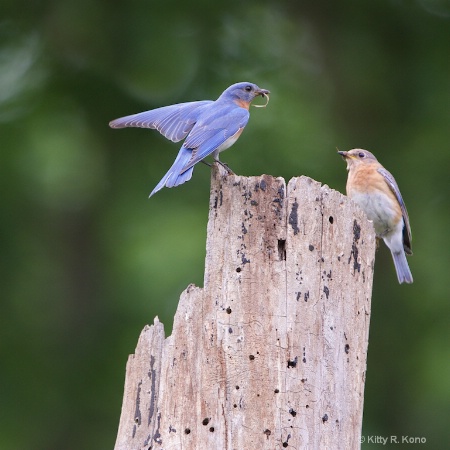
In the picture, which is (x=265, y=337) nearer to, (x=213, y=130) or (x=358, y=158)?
(x=213, y=130)

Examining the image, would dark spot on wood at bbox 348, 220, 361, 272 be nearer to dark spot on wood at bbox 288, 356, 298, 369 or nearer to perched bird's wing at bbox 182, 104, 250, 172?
dark spot on wood at bbox 288, 356, 298, 369

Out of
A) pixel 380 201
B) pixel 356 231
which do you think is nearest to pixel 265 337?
pixel 356 231

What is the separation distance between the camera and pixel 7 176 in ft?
37.5

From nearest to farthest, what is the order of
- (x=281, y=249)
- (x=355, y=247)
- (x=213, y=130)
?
(x=281, y=249)
(x=355, y=247)
(x=213, y=130)

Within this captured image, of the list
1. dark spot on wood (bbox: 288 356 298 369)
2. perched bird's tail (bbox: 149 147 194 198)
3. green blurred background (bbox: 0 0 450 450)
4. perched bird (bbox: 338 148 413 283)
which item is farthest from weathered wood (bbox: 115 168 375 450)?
green blurred background (bbox: 0 0 450 450)

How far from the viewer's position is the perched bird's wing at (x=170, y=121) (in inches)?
245

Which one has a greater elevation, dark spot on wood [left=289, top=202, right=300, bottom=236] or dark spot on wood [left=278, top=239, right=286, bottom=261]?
dark spot on wood [left=289, top=202, right=300, bottom=236]

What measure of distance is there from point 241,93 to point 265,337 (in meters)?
2.66

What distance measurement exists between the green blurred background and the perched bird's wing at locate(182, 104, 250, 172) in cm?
420

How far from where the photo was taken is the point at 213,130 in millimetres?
6105

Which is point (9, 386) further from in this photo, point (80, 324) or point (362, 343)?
point (362, 343)

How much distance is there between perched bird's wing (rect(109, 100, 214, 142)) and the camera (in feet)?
20.4

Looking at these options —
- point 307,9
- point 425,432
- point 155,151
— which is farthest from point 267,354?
point 307,9

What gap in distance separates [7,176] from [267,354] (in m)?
7.08
